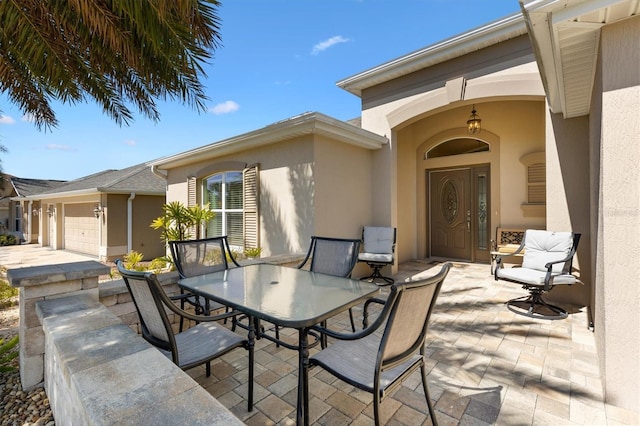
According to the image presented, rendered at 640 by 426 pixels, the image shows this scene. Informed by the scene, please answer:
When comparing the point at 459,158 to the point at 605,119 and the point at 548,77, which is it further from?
the point at 605,119

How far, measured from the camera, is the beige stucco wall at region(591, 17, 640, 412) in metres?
2.13

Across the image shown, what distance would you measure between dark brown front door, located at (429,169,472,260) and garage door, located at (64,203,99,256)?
12531 millimetres

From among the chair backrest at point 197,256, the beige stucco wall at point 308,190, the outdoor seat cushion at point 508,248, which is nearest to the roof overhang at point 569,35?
the beige stucco wall at point 308,190

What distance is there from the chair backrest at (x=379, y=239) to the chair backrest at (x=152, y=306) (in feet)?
15.0

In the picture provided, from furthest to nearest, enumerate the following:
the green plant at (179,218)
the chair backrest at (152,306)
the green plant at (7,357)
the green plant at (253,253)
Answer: the green plant at (179,218) → the green plant at (253,253) → the green plant at (7,357) → the chair backrest at (152,306)

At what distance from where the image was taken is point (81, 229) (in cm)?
1277

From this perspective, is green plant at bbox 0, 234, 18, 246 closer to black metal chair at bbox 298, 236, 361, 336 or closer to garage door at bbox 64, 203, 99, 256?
garage door at bbox 64, 203, 99, 256

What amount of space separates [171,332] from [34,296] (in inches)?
55.4

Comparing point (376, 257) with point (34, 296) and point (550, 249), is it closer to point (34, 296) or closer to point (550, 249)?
point (550, 249)

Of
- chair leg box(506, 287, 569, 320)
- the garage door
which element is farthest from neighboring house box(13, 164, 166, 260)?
chair leg box(506, 287, 569, 320)

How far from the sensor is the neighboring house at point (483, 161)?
7.22ft

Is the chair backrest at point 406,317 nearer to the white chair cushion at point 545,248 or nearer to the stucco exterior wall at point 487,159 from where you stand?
the white chair cushion at point 545,248

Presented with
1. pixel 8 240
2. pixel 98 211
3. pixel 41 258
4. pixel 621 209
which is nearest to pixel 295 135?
pixel 621 209

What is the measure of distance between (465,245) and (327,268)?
5447 millimetres
